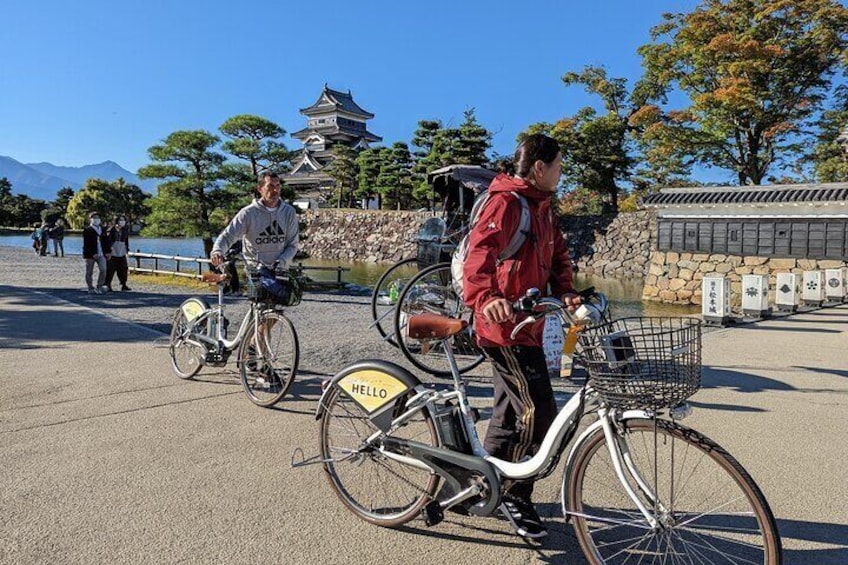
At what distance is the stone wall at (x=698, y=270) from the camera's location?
54.4 feet

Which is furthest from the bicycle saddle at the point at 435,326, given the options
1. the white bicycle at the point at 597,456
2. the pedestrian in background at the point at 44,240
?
the pedestrian in background at the point at 44,240

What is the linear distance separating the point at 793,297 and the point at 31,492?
12.8 meters

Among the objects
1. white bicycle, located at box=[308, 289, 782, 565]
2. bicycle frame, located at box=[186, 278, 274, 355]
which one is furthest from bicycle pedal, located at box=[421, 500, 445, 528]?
bicycle frame, located at box=[186, 278, 274, 355]

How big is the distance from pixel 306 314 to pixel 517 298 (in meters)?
7.84

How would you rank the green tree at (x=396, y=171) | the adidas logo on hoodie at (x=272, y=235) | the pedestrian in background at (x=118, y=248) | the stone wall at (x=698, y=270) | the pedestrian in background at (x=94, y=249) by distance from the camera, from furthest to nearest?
the green tree at (x=396, y=171) → the stone wall at (x=698, y=270) → the pedestrian in background at (x=118, y=248) → the pedestrian in background at (x=94, y=249) → the adidas logo on hoodie at (x=272, y=235)

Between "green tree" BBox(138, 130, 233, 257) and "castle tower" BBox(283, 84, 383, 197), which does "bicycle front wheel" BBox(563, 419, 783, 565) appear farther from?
"castle tower" BBox(283, 84, 383, 197)

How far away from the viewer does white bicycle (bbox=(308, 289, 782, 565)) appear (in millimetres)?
1928

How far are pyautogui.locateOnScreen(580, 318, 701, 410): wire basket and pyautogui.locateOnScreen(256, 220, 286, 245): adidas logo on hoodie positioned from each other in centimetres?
342

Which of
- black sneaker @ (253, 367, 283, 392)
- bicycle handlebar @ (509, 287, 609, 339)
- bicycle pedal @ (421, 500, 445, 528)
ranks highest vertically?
bicycle handlebar @ (509, 287, 609, 339)

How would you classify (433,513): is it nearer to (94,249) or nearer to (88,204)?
(94,249)

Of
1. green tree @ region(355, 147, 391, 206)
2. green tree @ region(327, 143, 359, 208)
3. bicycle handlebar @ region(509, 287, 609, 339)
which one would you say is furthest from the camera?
green tree @ region(327, 143, 359, 208)

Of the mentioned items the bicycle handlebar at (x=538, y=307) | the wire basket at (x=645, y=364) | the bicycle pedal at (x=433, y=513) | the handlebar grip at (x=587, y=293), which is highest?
the handlebar grip at (x=587, y=293)

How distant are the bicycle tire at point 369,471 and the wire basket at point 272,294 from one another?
1.83m

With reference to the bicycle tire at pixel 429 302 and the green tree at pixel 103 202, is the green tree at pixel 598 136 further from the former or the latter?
the green tree at pixel 103 202
